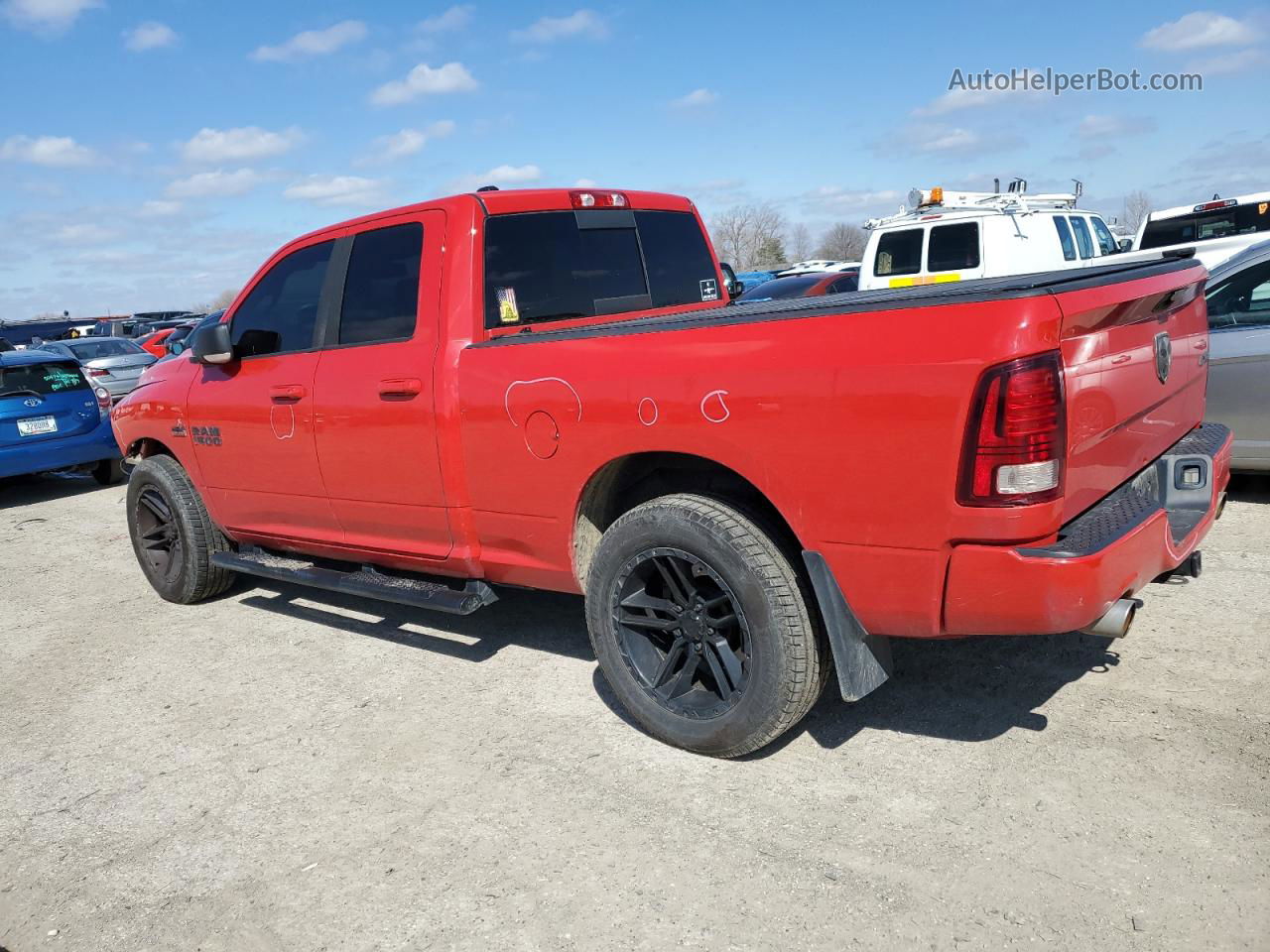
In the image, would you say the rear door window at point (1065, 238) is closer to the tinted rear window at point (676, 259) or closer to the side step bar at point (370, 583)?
the tinted rear window at point (676, 259)

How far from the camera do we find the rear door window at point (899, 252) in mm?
11633

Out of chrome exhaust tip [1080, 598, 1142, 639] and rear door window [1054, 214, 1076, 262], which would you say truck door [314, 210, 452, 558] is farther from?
rear door window [1054, 214, 1076, 262]

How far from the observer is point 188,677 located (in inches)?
184

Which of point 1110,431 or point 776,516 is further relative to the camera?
point 776,516

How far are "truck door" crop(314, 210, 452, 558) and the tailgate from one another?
2.34 meters

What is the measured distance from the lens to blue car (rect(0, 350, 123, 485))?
9.45 meters

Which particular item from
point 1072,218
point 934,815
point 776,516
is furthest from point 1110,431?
point 1072,218

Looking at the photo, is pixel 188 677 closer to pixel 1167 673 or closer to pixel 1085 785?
pixel 1085 785

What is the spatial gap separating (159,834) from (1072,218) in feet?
40.7

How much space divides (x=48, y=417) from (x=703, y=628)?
29.1 feet

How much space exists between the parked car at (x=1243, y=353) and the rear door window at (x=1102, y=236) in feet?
25.5

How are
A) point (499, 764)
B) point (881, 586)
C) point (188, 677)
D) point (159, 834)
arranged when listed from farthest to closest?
point (188, 677) < point (499, 764) < point (159, 834) < point (881, 586)

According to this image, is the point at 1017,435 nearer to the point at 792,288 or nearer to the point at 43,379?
the point at 43,379

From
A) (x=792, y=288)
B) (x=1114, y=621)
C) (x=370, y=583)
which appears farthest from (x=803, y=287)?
(x=1114, y=621)
